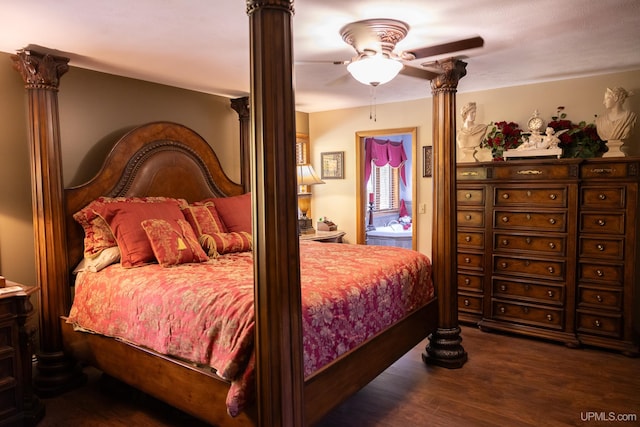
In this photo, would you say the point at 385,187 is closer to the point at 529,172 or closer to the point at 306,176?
the point at 306,176

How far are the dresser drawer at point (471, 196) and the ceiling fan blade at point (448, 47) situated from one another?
4.93 feet

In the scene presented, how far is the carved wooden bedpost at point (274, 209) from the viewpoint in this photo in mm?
1677

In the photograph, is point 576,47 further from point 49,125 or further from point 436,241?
point 49,125

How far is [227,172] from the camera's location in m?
4.75

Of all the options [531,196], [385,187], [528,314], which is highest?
[385,187]

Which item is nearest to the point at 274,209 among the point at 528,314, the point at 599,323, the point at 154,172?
the point at 154,172

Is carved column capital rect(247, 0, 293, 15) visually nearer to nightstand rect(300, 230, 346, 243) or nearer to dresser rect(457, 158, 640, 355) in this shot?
dresser rect(457, 158, 640, 355)

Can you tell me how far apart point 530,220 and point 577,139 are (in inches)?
35.0

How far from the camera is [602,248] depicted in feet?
11.8

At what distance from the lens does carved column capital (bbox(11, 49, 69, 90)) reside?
2.88 metres

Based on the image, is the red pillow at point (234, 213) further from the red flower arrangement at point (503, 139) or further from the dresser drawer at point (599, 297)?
the dresser drawer at point (599, 297)

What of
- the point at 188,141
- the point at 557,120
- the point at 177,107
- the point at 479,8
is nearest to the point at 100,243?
the point at 188,141

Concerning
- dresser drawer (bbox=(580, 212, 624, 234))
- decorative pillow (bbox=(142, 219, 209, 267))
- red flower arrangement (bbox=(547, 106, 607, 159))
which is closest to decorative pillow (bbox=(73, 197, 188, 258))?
decorative pillow (bbox=(142, 219, 209, 267))

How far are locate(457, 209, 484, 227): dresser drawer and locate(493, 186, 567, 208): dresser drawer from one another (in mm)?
184
